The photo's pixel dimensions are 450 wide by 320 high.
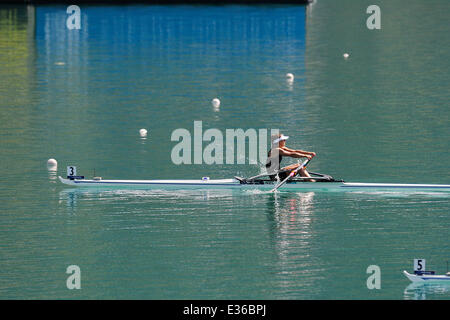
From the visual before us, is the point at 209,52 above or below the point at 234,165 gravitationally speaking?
above

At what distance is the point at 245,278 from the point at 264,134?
1919cm

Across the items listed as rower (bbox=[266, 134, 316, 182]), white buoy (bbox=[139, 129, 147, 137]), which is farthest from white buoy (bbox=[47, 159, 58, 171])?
rower (bbox=[266, 134, 316, 182])

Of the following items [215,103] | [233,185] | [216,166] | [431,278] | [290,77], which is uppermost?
[290,77]

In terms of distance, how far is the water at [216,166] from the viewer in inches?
1148

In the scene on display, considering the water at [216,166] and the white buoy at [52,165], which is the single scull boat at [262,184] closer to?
the water at [216,166]

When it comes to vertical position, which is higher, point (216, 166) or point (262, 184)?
point (216, 166)

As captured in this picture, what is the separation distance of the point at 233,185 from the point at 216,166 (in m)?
3.67

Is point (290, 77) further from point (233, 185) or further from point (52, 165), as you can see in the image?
point (233, 185)

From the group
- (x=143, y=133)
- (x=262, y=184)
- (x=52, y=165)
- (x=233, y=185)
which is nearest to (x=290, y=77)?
(x=143, y=133)

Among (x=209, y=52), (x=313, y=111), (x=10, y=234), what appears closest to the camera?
(x=10, y=234)

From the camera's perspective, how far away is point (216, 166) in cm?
4141
